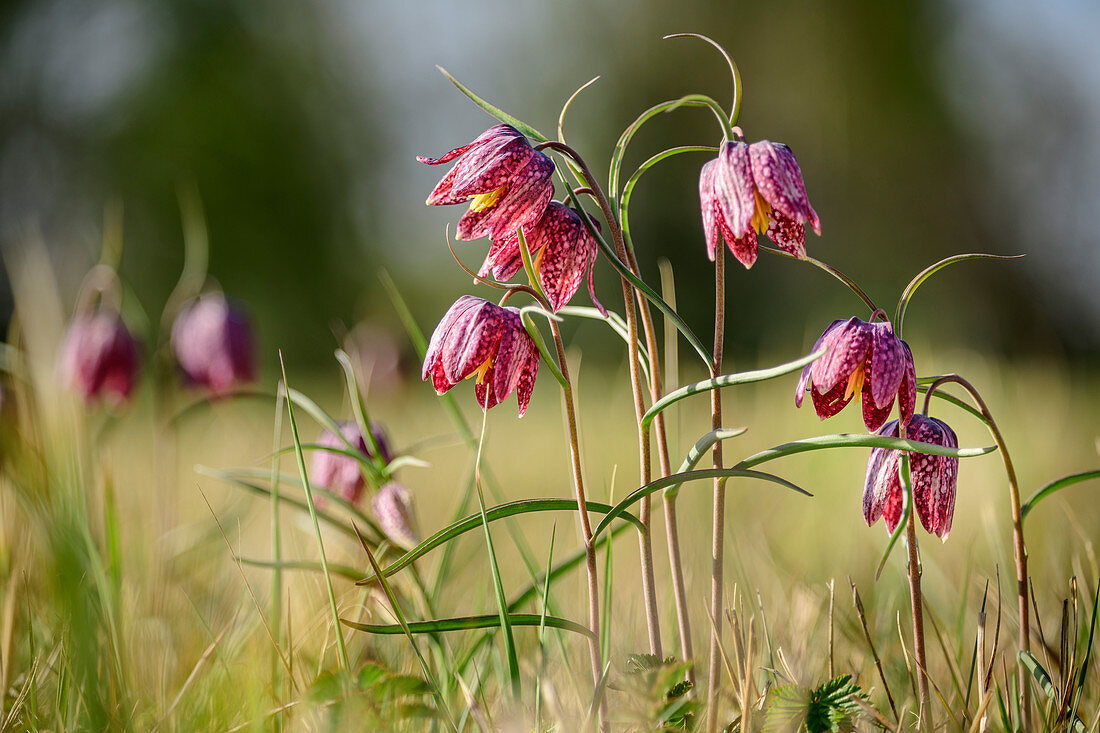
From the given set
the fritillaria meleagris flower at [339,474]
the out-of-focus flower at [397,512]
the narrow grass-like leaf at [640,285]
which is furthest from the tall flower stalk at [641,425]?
the fritillaria meleagris flower at [339,474]

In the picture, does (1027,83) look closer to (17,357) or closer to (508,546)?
(508,546)

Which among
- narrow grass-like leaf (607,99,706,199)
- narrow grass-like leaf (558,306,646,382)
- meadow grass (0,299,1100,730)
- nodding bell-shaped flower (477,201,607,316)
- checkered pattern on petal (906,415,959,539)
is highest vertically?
narrow grass-like leaf (607,99,706,199)

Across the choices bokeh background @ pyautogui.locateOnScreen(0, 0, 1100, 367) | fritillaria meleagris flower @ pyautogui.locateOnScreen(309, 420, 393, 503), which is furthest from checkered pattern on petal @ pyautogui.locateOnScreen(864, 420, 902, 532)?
bokeh background @ pyautogui.locateOnScreen(0, 0, 1100, 367)

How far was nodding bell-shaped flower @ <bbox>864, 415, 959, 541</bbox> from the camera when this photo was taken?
0.68m

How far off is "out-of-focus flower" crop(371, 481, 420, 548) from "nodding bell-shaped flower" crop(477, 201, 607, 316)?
0.33 meters

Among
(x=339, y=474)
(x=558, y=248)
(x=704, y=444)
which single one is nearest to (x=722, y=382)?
(x=704, y=444)

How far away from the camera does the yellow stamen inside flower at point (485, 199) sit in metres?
0.64

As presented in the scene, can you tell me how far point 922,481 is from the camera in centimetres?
68

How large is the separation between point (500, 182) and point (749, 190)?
174 millimetres

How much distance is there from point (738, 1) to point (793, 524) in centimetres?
758

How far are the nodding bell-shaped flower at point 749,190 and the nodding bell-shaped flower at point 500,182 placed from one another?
12 centimetres

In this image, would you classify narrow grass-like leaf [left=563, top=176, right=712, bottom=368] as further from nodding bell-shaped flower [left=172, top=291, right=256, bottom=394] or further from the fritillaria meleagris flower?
nodding bell-shaped flower [left=172, top=291, right=256, bottom=394]

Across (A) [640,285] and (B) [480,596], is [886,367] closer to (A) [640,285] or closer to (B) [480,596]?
(A) [640,285]

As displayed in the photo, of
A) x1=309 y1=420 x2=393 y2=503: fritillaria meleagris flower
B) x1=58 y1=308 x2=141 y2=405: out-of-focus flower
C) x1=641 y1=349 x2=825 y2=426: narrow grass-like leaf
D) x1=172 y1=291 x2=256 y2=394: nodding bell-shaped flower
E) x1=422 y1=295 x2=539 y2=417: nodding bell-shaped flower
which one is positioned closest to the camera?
x1=641 y1=349 x2=825 y2=426: narrow grass-like leaf
